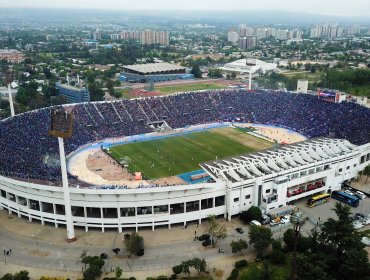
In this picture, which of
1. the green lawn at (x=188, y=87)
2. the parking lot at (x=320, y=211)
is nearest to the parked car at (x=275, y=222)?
the parking lot at (x=320, y=211)

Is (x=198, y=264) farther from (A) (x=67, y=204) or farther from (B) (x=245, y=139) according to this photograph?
(B) (x=245, y=139)

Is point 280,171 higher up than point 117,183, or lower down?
higher up

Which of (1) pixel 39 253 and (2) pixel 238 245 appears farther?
(1) pixel 39 253

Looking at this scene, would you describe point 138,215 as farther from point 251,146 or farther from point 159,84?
point 159,84

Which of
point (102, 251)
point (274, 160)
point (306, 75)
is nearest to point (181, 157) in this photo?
point (274, 160)

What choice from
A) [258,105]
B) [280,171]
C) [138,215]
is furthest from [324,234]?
[258,105]
